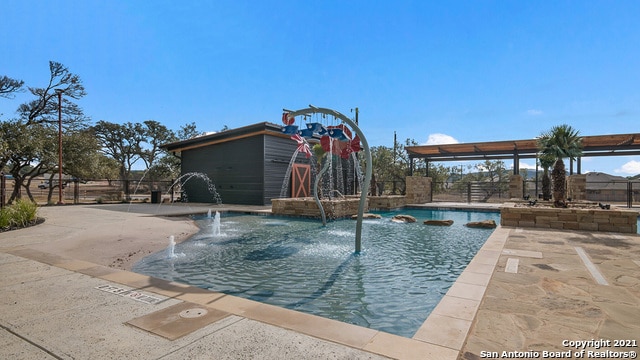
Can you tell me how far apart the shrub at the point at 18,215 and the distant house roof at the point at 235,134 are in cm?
876

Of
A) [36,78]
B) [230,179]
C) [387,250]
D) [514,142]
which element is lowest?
[387,250]

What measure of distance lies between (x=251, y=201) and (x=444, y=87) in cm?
1065

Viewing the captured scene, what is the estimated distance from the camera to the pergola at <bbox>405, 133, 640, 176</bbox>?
15.1 m

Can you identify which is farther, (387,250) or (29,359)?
(387,250)

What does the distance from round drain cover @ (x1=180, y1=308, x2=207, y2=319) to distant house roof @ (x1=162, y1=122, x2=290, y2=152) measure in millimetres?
12859

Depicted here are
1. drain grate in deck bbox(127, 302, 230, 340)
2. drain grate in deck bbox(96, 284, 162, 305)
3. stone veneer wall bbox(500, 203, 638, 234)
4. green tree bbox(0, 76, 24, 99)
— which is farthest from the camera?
green tree bbox(0, 76, 24, 99)

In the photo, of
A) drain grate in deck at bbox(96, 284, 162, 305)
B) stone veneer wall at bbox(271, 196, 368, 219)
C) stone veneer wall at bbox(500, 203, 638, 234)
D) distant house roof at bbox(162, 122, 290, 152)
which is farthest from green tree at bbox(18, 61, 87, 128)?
stone veneer wall at bbox(500, 203, 638, 234)

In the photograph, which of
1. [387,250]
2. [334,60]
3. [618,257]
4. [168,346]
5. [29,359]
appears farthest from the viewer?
[334,60]

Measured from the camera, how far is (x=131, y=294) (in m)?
3.21

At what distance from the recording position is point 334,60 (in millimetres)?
12766

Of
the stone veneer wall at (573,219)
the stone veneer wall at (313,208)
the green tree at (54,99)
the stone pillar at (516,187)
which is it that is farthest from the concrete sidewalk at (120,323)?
the green tree at (54,99)

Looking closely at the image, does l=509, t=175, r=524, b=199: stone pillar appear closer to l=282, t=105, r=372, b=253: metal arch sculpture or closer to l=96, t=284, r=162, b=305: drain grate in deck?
l=282, t=105, r=372, b=253: metal arch sculpture

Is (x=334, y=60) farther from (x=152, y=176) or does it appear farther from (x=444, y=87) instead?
(x=152, y=176)

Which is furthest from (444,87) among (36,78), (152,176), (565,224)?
(152,176)
